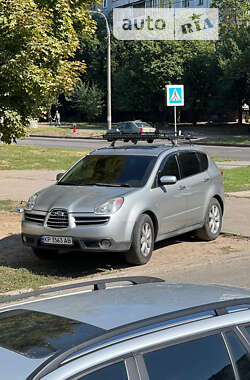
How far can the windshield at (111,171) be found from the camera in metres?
10.4

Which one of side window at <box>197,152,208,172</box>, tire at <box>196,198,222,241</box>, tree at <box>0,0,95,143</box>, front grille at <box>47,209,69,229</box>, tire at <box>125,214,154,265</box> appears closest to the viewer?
front grille at <box>47,209,69,229</box>

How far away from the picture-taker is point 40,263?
10.4m

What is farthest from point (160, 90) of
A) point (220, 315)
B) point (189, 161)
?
point (220, 315)

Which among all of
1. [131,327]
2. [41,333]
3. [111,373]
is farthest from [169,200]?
[111,373]

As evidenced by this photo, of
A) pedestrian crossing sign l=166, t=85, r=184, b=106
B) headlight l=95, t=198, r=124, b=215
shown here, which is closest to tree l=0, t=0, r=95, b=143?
headlight l=95, t=198, r=124, b=215

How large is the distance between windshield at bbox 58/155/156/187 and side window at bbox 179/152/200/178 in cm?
80

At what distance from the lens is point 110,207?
→ 31.3 feet

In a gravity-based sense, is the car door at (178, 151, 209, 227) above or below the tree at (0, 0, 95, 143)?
below

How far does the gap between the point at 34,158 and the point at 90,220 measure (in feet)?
61.2

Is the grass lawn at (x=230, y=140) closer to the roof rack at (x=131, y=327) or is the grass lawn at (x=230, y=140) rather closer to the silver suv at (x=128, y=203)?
the silver suv at (x=128, y=203)

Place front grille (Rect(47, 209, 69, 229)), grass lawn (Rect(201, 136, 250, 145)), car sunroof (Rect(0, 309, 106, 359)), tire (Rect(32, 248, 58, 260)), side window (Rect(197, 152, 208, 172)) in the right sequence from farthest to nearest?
grass lawn (Rect(201, 136, 250, 145)), side window (Rect(197, 152, 208, 172)), tire (Rect(32, 248, 58, 260)), front grille (Rect(47, 209, 69, 229)), car sunroof (Rect(0, 309, 106, 359))

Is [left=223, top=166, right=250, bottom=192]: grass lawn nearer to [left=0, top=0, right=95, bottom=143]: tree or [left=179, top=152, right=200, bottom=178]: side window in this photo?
[left=179, top=152, right=200, bottom=178]: side window

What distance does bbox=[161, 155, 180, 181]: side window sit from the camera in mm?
10805

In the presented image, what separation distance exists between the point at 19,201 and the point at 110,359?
14.0 metres
